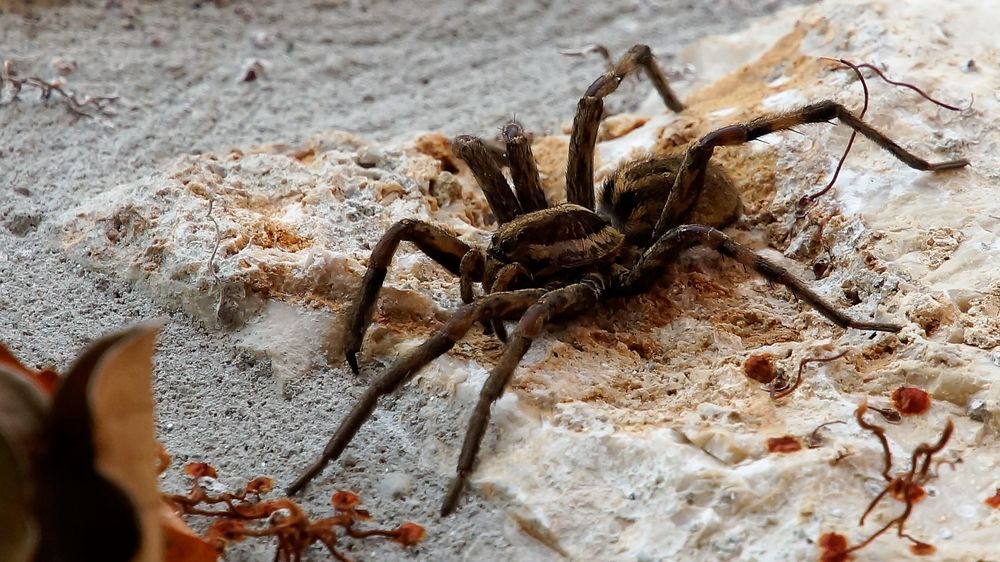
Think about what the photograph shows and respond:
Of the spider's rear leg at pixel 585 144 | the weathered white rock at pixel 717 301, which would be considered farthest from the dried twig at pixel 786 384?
the spider's rear leg at pixel 585 144

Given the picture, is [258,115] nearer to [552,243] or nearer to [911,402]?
[552,243]

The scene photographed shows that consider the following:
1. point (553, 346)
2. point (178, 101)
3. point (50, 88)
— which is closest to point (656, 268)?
point (553, 346)

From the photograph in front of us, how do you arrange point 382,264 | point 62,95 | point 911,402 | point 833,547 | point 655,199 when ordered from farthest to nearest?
point 62,95 < point 655,199 < point 382,264 < point 911,402 < point 833,547

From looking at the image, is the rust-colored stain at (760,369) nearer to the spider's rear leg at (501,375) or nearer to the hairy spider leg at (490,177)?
the spider's rear leg at (501,375)

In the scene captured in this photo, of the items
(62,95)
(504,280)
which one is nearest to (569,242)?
(504,280)

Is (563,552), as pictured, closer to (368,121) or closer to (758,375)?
(758,375)

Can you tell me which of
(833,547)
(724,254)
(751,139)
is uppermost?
(751,139)

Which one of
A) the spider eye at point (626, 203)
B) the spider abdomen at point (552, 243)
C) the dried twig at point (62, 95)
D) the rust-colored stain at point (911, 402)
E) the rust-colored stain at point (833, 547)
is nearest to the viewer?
the rust-colored stain at point (833, 547)

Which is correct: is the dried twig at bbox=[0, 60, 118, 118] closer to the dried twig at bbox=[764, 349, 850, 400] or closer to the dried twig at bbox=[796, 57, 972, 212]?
the dried twig at bbox=[796, 57, 972, 212]
